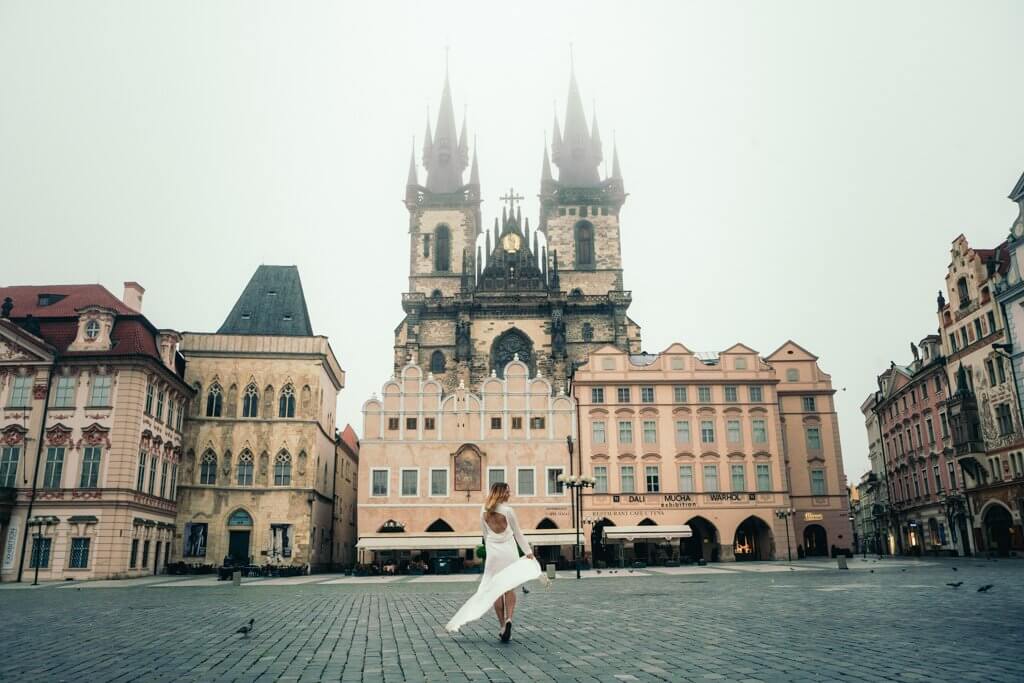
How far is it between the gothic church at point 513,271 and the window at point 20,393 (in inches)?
1151

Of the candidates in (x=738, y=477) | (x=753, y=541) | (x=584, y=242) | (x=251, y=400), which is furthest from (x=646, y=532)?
(x=584, y=242)

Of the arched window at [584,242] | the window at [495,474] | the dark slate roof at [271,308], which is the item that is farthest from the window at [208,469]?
the arched window at [584,242]

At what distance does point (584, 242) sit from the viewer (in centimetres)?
7244

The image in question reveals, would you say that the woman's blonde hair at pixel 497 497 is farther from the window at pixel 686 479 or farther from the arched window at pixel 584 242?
the arched window at pixel 584 242

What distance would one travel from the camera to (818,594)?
17297 mm

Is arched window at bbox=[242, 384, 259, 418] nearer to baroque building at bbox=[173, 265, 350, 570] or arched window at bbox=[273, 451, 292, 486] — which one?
baroque building at bbox=[173, 265, 350, 570]

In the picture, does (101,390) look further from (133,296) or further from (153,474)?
(133,296)

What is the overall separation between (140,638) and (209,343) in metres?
37.0

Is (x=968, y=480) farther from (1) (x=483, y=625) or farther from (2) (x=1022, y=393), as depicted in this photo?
(1) (x=483, y=625)

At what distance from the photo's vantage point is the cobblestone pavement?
24.3 feet

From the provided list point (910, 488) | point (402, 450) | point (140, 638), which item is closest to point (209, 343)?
point (402, 450)

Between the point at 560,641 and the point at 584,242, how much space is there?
211 feet

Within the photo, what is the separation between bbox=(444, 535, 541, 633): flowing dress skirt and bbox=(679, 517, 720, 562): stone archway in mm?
39454

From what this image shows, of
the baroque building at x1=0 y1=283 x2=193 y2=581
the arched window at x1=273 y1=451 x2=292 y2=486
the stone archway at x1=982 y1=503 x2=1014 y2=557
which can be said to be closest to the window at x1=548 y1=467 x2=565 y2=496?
the arched window at x1=273 y1=451 x2=292 y2=486
